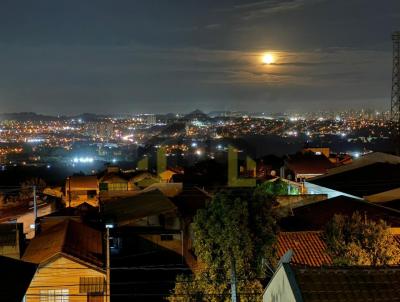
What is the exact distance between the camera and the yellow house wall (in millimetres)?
11070

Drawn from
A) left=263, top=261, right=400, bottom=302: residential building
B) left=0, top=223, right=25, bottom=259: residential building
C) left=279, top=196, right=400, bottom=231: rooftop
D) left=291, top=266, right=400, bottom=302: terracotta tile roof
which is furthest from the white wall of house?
left=279, top=196, right=400, bottom=231: rooftop

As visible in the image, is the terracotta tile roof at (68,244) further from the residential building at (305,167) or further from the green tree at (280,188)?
the residential building at (305,167)

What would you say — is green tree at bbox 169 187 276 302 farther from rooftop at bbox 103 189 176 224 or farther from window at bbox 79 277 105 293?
rooftop at bbox 103 189 176 224

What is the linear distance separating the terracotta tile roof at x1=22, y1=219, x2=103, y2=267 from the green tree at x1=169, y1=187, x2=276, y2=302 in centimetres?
295

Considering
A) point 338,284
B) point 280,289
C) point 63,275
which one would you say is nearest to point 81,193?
point 63,275

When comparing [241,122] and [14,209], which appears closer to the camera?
[14,209]

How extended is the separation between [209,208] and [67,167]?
51812 mm

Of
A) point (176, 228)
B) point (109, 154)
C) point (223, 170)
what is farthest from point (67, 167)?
point (176, 228)

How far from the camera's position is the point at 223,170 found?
111ft

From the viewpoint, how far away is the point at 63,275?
11.2 metres

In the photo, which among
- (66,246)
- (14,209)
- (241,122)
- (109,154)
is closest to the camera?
(66,246)

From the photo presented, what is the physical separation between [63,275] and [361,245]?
6588 mm

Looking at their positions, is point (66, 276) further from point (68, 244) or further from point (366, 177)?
point (366, 177)

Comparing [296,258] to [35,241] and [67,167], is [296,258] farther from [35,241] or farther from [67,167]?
[67,167]
